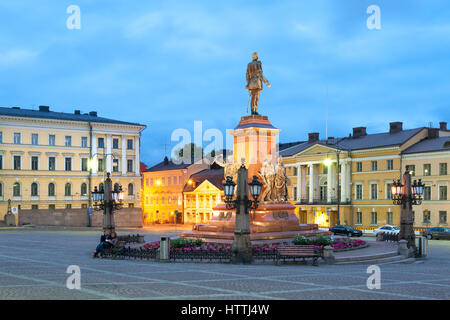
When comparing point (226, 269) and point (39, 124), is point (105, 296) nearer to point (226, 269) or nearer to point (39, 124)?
point (226, 269)

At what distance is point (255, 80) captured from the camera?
33.3m

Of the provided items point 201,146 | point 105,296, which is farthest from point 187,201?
point 105,296

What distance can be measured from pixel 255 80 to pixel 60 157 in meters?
54.7

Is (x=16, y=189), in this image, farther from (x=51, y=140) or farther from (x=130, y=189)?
(x=130, y=189)

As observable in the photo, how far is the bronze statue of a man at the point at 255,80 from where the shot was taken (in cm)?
3334

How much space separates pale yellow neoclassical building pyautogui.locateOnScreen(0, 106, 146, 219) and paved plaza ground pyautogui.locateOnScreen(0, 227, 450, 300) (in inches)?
2173

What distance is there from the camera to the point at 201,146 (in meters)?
118

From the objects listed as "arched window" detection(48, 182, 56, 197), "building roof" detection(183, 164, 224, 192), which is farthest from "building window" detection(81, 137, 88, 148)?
"building roof" detection(183, 164, 224, 192)

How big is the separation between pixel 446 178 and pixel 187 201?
149 ft

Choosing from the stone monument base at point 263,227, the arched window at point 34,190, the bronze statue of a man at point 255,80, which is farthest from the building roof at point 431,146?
the arched window at point 34,190

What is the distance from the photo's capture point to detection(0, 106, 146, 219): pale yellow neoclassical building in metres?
78.0

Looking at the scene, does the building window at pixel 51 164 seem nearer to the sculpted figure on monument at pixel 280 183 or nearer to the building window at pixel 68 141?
the building window at pixel 68 141

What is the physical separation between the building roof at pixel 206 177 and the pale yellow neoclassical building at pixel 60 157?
11.5m
